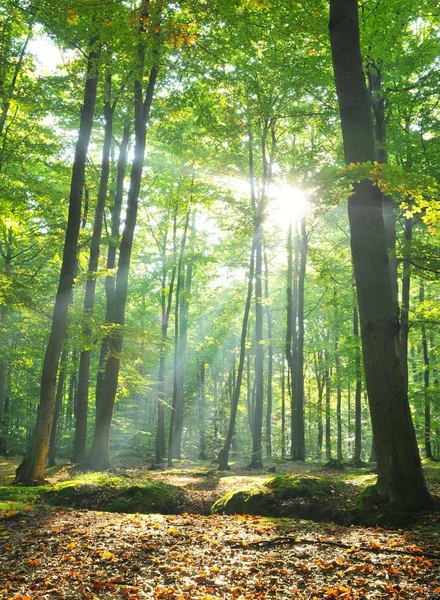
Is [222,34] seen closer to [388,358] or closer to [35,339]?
[388,358]

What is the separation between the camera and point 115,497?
288 inches

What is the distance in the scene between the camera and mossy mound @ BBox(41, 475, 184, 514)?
7.05 meters

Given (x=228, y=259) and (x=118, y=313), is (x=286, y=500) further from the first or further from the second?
(x=228, y=259)

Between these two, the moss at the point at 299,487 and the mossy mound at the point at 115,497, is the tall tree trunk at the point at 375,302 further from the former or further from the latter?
the mossy mound at the point at 115,497

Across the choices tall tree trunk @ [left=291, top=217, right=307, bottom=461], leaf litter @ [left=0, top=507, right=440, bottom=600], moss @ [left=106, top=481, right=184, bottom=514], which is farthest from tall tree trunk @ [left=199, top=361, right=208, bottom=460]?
leaf litter @ [left=0, top=507, right=440, bottom=600]

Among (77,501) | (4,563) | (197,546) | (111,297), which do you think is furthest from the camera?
(111,297)

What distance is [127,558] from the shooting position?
159 inches

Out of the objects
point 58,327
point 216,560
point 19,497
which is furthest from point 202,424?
point 216,560

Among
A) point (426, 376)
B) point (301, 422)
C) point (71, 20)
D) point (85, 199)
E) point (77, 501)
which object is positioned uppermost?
point (85, 199)

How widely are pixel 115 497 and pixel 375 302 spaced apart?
538cm

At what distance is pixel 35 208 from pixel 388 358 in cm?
1340

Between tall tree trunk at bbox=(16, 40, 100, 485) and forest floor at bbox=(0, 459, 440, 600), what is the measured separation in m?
3.31

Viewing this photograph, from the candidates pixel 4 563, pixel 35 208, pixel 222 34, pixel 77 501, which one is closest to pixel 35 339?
pixel 35 208

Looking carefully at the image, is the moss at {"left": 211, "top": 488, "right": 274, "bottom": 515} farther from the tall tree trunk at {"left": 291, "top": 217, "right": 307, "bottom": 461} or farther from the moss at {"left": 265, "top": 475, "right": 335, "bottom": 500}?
the tall tree trunk at {"left": 291, "top": 217, "right": 307, "bottom": 461}
